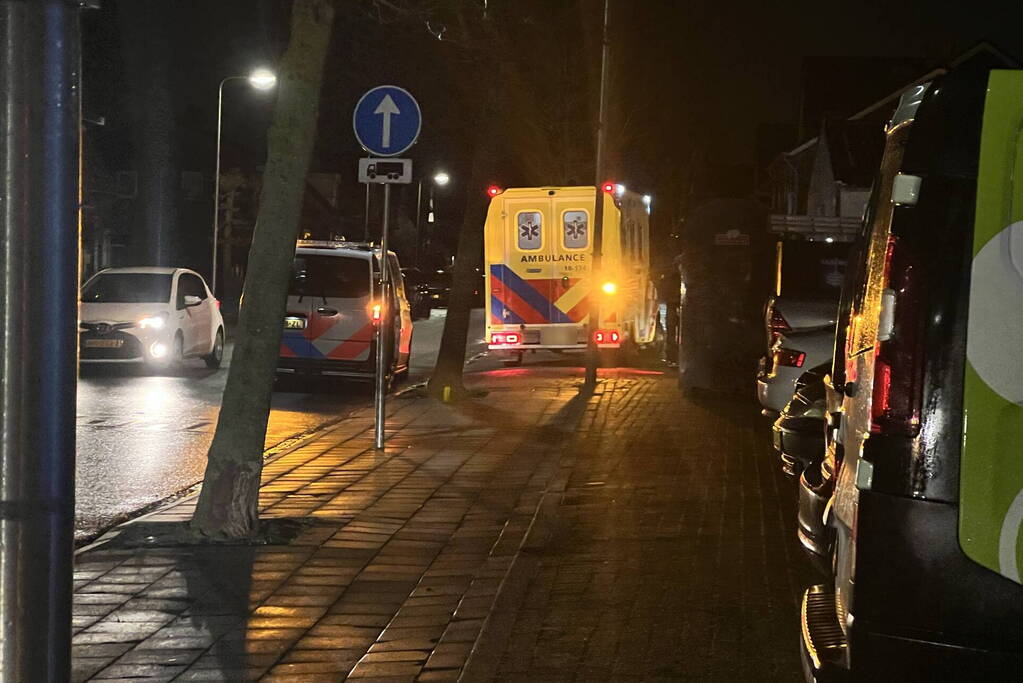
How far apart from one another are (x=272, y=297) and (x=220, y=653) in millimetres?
3120

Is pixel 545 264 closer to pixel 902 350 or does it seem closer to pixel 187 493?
pixel 187 493

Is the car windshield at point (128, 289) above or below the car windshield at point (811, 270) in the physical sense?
below

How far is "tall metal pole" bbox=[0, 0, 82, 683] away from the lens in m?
2.92

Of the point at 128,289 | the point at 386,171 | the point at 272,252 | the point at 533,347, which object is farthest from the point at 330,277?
the point at 272,252

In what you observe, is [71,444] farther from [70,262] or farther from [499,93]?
[499,93]

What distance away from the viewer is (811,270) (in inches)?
595

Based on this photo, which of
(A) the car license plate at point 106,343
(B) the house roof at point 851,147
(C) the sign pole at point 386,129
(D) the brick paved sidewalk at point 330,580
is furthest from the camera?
(B) the house roof at point 851,147

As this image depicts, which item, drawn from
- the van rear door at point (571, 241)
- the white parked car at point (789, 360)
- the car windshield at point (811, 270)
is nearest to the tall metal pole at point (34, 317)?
the white parked car at point (789, 360)

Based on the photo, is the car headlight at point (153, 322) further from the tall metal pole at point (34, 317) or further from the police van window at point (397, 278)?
the tall metal pole at point (34, 317)

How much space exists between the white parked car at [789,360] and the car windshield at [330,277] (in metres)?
6.96

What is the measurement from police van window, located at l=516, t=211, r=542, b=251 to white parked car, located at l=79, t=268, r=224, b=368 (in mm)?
4824

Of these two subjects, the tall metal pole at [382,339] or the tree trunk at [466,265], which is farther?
the tree trunk at [466,265]

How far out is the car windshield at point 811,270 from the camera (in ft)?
48.4

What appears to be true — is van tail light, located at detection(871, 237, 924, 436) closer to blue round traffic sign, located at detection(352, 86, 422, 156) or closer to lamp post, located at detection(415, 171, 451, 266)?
blue round traffic sign, located at detection(352, 86, 422, 156)
